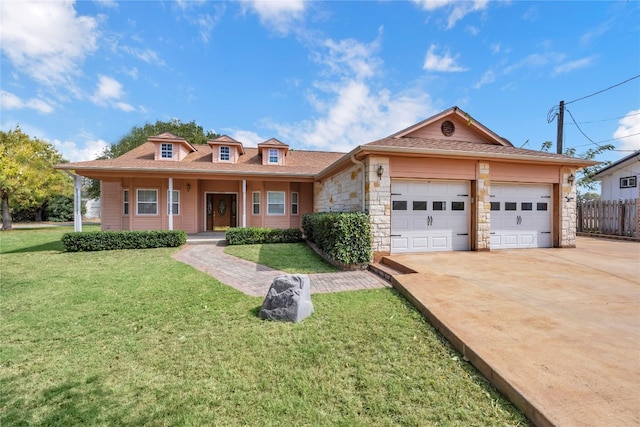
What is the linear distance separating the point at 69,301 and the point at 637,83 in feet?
68.5

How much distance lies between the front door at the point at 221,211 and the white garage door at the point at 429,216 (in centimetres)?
1053

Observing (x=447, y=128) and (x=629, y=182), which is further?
(x=629, y=182)

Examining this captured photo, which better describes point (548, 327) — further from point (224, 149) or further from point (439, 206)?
point (224, 149)

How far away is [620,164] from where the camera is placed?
50.4 ft

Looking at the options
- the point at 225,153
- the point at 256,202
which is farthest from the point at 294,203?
the point at 225,153

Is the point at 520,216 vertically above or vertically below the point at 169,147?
below

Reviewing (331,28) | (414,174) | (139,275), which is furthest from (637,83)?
(139,275)

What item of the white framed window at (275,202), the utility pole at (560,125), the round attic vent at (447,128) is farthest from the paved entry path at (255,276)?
the utility pole at (560,125)

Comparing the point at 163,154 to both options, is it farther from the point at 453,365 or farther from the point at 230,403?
the point at 453,365

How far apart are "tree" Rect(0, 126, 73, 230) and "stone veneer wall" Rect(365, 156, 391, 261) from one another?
2460cm

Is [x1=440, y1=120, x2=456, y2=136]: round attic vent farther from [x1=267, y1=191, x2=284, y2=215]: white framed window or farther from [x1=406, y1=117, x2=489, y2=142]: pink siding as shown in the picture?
[x1=267, y1=191, x2=284, y2=215]: white framed window

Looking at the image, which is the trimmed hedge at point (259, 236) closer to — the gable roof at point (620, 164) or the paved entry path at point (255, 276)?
the paved entry path at point (255, 276)

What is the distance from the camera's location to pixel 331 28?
33.7 ft

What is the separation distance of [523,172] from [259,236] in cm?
972
